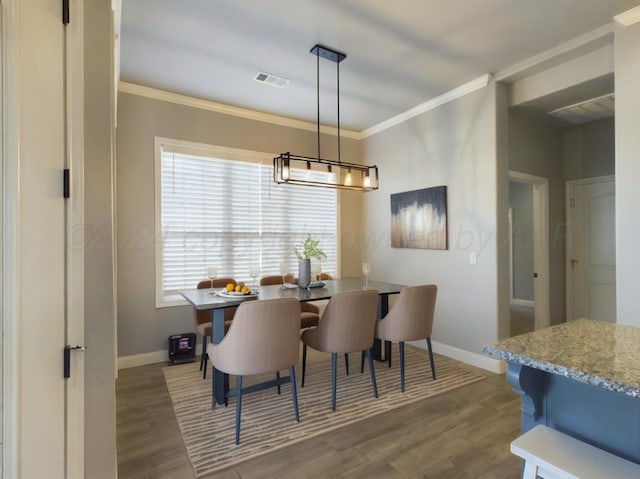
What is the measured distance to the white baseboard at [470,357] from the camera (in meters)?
3.32

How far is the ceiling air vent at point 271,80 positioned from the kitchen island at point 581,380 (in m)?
3.13

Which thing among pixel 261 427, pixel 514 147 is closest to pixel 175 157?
pixel 261 427

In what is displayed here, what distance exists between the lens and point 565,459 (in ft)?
3.52

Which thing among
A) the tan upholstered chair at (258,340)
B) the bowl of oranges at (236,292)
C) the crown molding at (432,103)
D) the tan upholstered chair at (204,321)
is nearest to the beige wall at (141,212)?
the tan upholstered chair at (204,321)

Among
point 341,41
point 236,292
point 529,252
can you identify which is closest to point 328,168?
point 341,41

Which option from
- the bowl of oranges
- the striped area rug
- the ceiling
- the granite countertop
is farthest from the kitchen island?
the ceiling
